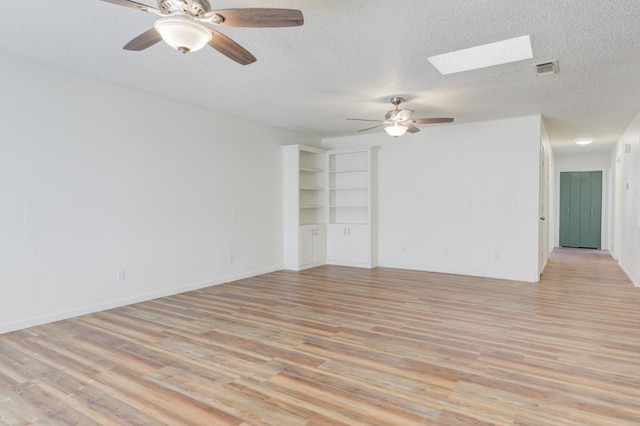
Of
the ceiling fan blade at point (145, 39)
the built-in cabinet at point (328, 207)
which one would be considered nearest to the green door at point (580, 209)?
the built-in cabinet at point (328, 207)

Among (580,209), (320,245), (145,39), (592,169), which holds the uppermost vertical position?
(145,39)

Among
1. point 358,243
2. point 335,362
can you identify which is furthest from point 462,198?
point 335,362

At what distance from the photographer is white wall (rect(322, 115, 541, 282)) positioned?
5777 mm

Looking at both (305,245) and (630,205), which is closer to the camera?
(630,205)

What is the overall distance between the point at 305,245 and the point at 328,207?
95 cm

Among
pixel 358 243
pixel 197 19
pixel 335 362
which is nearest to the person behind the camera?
pixel 197 19

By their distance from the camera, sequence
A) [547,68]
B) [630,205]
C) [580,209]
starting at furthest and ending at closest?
[580,209]
[630,205]
[547,68]

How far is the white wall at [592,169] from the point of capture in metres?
9.65

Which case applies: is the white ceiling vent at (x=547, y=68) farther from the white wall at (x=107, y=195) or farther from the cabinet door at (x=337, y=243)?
the cabinet door at (x=337, y=243)

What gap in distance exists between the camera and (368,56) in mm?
3393

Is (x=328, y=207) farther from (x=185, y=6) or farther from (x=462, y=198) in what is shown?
(x=185, y=6)

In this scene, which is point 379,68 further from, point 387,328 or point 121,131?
point 121,131

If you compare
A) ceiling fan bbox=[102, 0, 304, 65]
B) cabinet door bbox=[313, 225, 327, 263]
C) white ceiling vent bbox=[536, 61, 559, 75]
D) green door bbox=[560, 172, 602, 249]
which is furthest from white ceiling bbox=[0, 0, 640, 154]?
green door bbox=[560, 172, 602, 249]

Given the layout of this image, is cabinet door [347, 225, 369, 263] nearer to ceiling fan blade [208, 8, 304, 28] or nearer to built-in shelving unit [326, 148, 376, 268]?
built-in shelving unit [326, 148, 376, 268]
